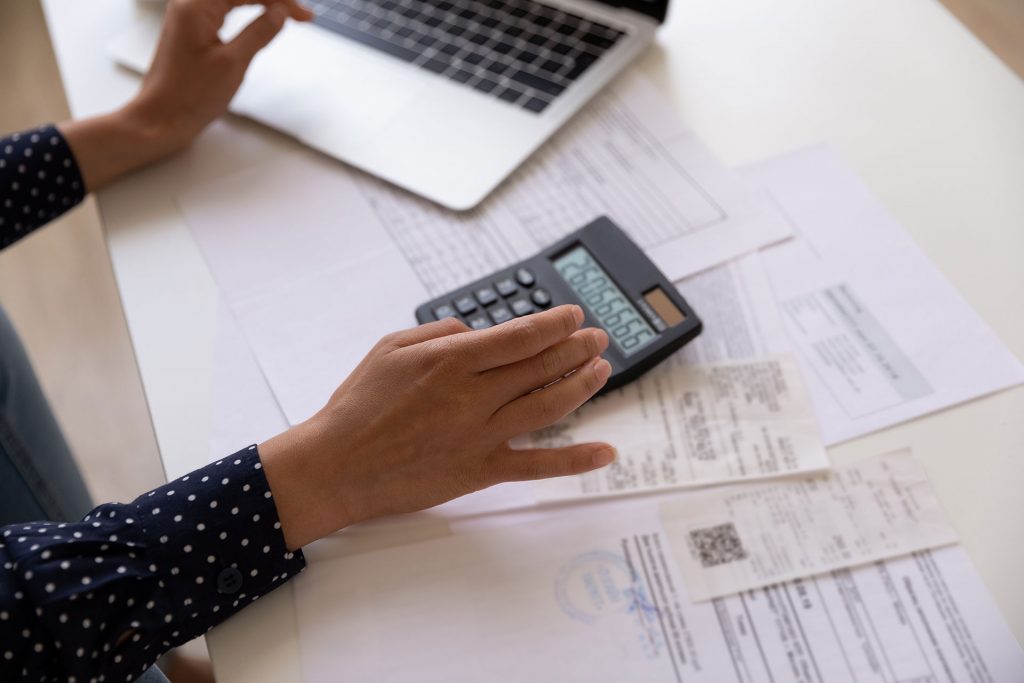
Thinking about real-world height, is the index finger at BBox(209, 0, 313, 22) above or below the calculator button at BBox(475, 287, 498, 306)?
above

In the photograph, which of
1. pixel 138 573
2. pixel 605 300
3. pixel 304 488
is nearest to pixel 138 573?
pixel 138 573

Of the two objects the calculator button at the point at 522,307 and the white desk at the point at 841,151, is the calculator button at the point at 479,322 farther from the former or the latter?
the white desk at the point at 841,151

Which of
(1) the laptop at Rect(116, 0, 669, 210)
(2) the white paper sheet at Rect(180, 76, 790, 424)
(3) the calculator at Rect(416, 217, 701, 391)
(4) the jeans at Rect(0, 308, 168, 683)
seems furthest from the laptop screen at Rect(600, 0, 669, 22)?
(4) the jeans at Rect(0, 308, 168, 683)

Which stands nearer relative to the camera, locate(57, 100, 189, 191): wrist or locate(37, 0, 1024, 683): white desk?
locate(37, 0, 1024, 683): white desk

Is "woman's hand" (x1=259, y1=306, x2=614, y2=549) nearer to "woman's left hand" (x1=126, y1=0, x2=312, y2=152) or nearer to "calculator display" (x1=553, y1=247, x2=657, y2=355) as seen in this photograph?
"calculator display" (x1=553, y1=247, x2=657, y2=355)

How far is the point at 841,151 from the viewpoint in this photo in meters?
0.76

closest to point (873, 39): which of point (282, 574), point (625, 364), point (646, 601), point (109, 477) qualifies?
point (625, 364)

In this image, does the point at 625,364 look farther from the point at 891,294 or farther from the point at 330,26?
the point at 330,26

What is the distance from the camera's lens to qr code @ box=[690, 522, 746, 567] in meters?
0.54

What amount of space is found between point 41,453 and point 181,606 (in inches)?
14.4

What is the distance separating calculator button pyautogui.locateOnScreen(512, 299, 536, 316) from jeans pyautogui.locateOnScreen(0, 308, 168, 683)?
18.1 inches

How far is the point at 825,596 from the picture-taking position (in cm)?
52

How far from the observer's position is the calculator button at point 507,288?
0.65 m

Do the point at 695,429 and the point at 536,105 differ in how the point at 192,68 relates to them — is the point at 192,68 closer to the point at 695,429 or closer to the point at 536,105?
the point at 536,105
